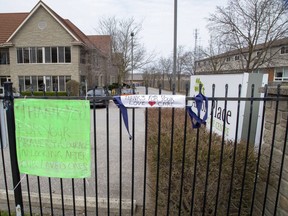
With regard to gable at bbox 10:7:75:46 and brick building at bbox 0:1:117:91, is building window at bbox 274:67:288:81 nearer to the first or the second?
brick building at bbox 0:1:117:91

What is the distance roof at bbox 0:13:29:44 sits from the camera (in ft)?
77.4

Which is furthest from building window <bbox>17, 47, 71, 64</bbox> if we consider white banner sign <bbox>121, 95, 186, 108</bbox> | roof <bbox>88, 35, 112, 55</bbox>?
white banner sign <bbox>121, 95, 186, 108</bbox>

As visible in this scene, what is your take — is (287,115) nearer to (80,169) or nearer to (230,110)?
(230,110)

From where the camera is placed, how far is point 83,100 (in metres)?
2.01

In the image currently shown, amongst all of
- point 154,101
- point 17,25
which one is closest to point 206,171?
point 154,101

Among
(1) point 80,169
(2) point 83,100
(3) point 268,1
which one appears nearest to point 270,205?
(1) point 80,169

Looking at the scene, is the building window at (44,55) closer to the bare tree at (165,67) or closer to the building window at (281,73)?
the building window at (281,73)

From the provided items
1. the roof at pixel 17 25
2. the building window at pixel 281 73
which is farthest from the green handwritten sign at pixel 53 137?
the building window at pixel 281 73

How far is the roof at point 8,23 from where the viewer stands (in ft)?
77.4

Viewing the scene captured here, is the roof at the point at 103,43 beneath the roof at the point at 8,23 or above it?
beneath

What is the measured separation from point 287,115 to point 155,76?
6858cm

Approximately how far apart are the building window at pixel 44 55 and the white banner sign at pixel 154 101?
867 inches

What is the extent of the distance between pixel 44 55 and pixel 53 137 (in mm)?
22786

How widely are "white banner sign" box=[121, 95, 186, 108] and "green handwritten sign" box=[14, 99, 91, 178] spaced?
16.3 inches
